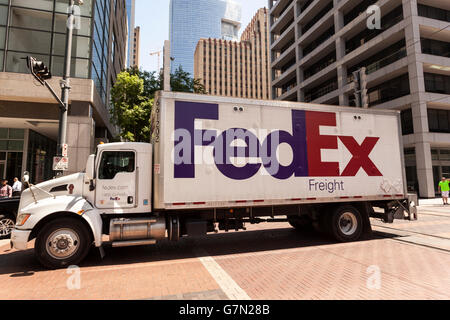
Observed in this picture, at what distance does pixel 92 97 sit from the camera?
1902 cm

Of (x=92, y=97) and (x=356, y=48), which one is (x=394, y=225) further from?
(x=356, y=48)

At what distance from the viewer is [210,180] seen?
6938 millimetres

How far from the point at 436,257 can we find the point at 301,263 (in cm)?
350

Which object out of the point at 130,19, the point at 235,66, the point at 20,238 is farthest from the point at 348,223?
the point at 130,19

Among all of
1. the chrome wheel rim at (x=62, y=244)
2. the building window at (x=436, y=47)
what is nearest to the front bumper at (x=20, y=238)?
the chrome wheel rim at (x=62, y=244)

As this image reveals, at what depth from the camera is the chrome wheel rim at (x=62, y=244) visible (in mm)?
6016

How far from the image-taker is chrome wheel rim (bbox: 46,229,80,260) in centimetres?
602

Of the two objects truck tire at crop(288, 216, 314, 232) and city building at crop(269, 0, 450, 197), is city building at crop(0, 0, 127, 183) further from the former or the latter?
city building at crop(269, 0, 450, 197)

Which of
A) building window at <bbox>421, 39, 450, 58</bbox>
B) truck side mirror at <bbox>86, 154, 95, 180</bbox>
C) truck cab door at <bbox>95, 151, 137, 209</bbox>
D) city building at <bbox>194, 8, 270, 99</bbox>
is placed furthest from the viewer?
city building at <bbox>194, 8, 270, 99</bbox>

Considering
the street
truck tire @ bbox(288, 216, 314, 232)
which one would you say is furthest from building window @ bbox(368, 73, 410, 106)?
truck tire @ bbox(288, 216, 314, 232)

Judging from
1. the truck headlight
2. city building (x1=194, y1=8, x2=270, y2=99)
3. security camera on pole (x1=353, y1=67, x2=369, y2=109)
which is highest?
city building (x1=194, y1=8, x2=270, y2=99)

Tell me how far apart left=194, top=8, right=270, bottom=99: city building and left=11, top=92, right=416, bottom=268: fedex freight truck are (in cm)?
10275
